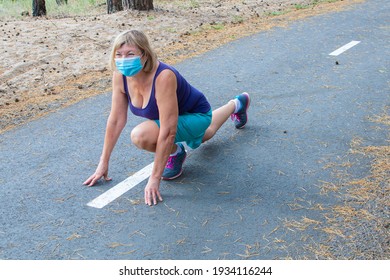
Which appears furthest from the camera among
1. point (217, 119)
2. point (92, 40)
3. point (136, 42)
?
point (92, 40)

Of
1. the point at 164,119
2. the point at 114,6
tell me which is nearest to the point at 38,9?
the point at 114,6

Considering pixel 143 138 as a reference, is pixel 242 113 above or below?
below

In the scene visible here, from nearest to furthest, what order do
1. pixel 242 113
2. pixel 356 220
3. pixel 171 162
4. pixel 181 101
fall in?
1. pixel 356 220
2. pixel 181 101
3. pixel 171 162
4. pixel 242 113

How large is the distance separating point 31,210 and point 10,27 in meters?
9.19

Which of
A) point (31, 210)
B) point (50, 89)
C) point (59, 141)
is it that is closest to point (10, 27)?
point (50, 89)

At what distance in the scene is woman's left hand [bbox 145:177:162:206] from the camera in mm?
4562

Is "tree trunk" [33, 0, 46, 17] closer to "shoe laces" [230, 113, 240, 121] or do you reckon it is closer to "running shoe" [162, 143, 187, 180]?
"shoe laces" [230, 113, 240, 121]

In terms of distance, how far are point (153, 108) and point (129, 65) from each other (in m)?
0.45

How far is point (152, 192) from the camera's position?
458 centimetres

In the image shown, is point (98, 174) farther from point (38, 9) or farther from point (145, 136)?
point (38, 9)

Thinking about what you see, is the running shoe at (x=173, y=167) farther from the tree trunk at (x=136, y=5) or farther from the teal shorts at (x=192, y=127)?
the tree trunk at (x=136, y=5)

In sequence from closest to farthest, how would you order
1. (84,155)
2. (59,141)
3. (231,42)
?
1. (84,155)
2. (59,141)
3. (231,42)

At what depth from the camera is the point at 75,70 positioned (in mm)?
9258

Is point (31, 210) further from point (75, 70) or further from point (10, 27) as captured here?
point (10, 27)
